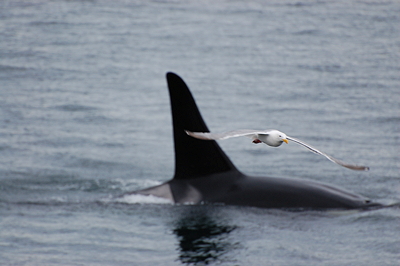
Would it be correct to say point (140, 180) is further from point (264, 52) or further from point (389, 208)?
point (264, 52)

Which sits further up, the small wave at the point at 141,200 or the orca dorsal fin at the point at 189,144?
the orca dorsal fin at the point at 189,144

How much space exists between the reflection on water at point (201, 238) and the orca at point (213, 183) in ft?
1.79

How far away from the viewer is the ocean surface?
464 inches

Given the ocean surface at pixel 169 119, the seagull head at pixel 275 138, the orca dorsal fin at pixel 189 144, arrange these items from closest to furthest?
the seagull head at pixel 275 138 → the ocean surface at pixel 169 119 → the orca dorsal fin at pixel 189 144

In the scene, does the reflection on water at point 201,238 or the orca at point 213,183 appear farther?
the orca at point 213,183

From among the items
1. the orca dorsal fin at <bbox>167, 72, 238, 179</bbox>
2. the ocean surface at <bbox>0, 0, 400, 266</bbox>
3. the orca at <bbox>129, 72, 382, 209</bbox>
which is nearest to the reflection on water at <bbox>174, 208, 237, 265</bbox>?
the ocean surface at <bbox>0, 0, 400, 266</bbox>

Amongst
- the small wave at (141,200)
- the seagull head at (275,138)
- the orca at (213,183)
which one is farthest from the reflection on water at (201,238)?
the seagull head at (275,138)

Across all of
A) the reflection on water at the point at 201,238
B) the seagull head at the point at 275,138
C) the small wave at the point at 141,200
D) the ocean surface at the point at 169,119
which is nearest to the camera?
the seagull head at the point at 275,138

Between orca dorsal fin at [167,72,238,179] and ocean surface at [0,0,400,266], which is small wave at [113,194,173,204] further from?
orca dorsal fin at [167,72,238,179]

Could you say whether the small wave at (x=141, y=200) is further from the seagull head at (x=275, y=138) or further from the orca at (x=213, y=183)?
the seagull head at (x=275, y=138)

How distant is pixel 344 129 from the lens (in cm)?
2178

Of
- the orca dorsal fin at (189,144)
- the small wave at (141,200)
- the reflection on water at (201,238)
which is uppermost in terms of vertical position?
the orca dorsal fin at (189,144)

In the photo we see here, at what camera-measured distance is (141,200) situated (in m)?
13.2

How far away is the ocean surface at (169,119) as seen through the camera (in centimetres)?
1179
